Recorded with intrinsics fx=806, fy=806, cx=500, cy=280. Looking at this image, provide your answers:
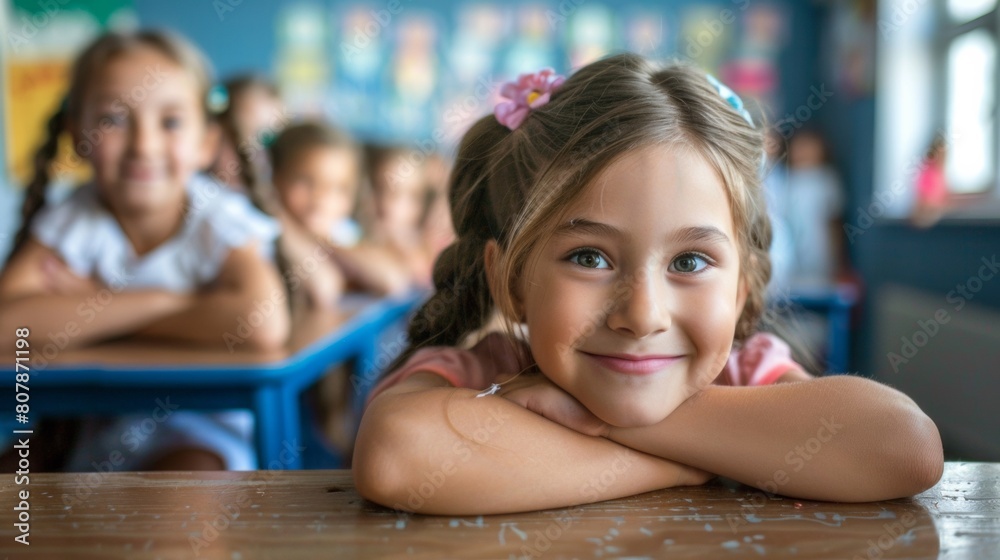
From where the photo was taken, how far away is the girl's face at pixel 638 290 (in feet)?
Answer: 2.14

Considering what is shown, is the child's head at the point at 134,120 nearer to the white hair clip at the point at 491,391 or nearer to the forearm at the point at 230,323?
the forearm at the point at 230,323

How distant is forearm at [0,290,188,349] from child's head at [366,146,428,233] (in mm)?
2595

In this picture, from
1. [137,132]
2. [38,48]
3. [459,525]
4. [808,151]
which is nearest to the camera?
[459,525]

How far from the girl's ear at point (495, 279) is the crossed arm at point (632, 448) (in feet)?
0.39

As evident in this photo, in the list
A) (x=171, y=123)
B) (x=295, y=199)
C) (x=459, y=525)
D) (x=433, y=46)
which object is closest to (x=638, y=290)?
(x=459, y=525)

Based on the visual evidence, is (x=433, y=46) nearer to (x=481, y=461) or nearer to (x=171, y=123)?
(x=171, y=123)

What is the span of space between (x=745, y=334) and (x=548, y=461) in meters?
0.38

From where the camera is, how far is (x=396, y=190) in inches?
164

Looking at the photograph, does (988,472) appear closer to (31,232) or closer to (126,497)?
(126,497)

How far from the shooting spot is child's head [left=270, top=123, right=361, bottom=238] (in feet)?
9.82

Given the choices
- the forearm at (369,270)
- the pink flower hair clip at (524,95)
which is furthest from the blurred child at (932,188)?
the pink flower hair clip at (524,95)

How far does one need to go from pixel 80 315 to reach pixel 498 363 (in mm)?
989

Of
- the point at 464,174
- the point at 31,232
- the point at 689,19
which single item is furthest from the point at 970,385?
the point at 689,19

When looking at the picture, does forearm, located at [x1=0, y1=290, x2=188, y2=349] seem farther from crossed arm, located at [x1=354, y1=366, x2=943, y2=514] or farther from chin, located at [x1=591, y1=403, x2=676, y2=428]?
chin, located at [x1=591, y1=403, x2=676, y2=428]
